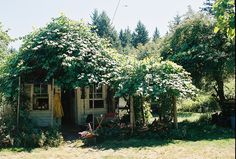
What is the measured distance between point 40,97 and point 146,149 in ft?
26.2

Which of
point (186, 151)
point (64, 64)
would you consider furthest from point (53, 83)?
point (186, 151)

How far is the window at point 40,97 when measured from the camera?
18630 millimetres

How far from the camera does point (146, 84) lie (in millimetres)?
15461

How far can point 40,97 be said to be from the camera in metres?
18.7

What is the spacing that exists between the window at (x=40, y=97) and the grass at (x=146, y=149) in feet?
14.1

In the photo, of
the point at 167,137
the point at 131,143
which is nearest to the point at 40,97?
the point at 131,143

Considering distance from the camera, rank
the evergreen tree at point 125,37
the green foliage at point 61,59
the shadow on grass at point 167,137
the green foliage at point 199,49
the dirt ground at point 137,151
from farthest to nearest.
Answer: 1. the evergreen tree at point 125,37
2. the green foliage at point 199,49
3. the green foliage at point 61,59
4. the shadow on grass at point 167,137
5. the dirt ground at point 137,151

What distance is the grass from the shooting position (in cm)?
1181

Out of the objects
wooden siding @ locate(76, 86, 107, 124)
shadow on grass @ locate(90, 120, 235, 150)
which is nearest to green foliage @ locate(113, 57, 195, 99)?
shadow on grass @ locate(90, 120, 235, 150)

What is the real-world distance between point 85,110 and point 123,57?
3826 mm

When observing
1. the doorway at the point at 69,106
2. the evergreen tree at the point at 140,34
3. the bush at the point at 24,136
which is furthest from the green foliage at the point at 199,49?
the evergreen tree at the point at 140,34

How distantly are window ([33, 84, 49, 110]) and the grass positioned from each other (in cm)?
430

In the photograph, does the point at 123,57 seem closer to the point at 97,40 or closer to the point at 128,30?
the point at 97,40

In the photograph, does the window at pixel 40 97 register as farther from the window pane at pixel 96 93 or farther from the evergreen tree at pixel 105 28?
the evergreen tree at pixel 105 28
